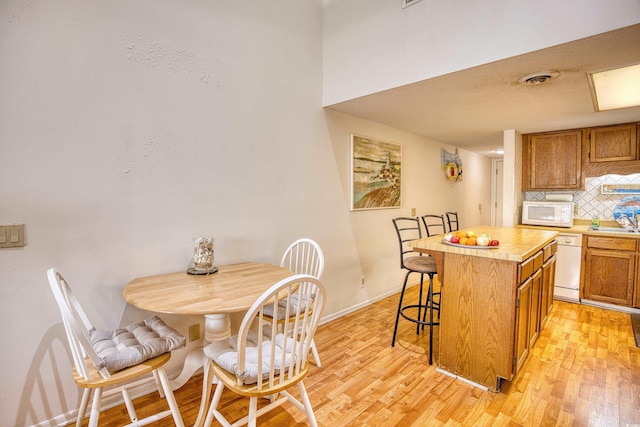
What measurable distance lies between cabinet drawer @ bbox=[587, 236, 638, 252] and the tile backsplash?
2.02ft

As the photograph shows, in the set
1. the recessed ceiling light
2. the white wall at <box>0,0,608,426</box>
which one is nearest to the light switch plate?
the white wall at <box>0,0,608,426</box>

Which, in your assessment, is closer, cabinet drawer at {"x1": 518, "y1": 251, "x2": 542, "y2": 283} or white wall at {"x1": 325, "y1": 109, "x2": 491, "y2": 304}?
cabinet drawer at {"x1": 518, "y1": 251, "x2": 542, "y2": 283}

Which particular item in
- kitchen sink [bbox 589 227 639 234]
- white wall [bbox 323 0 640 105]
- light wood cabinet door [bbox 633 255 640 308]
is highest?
white wall [bbox 323 0 640 105]

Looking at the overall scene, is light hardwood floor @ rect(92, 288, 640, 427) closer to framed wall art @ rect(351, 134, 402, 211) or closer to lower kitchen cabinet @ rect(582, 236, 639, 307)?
lower kitchen cabinet @ rect(582, 236, 639, 307)

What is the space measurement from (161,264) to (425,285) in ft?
10.9

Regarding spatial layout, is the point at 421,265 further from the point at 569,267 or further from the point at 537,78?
the point at 569,267

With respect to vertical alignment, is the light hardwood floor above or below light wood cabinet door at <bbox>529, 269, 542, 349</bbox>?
below

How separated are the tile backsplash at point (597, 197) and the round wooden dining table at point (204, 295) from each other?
4.05m

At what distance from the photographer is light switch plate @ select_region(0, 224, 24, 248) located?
1505 millimetres

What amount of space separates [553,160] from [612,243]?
3.77ft

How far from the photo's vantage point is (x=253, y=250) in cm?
245

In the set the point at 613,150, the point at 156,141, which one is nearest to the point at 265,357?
the point at 156,141

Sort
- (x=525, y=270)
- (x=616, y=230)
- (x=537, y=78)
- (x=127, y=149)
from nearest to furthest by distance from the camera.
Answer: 1. (x=127, y=149)
2. (x=525, y=270)
3. (x=537, y=78)
4. (x=616, y=230)

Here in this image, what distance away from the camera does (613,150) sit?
3.58 metres
